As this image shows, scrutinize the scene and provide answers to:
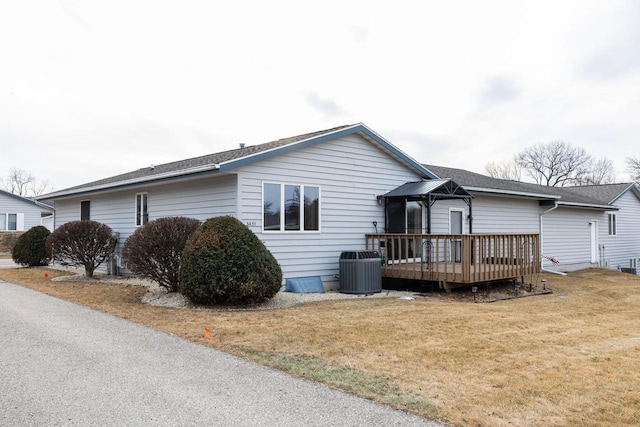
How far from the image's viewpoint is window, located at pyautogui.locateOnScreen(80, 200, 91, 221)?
1667cm

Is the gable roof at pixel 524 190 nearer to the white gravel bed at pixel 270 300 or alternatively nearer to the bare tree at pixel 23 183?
the white gravel bed at pixel 270 300

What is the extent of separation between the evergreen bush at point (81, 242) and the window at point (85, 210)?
3.27 m

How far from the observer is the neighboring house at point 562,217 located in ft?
52.2

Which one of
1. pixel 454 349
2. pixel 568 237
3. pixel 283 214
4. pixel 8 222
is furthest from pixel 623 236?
pixel 8 222

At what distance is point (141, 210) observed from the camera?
13570mm

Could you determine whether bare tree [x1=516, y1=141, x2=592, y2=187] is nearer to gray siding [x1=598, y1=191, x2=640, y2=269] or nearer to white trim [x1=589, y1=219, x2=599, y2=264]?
gray siding [x1=598, y1=191, x2=640, y2=269]

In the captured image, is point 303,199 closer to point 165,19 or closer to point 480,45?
point 165,19

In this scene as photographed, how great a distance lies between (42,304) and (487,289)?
9.48 metres

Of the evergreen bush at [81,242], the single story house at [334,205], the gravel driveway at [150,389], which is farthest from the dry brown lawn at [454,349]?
the evergreen bush at [81,242]

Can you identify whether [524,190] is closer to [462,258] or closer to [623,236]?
[462,258]

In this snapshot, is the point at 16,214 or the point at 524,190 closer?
the point at 524,190

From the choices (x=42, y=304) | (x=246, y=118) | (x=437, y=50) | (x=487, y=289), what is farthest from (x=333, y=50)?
(x=42, y=304)

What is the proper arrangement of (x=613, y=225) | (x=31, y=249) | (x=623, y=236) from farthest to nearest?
(x=623, y=236), (x=613, y=225), (x=31, y=249)

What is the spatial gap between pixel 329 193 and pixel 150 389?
787cm
